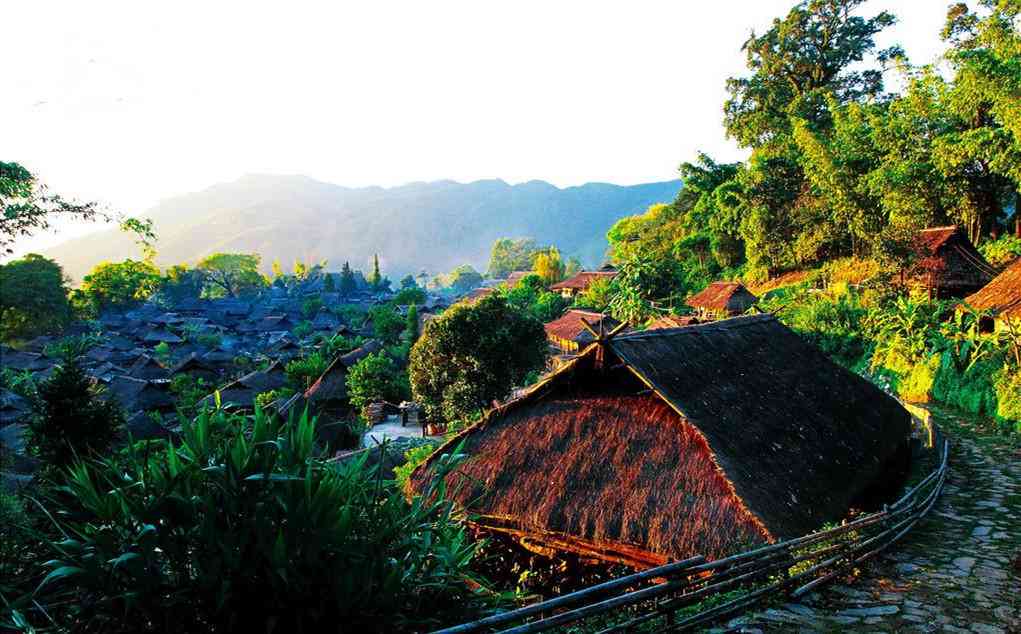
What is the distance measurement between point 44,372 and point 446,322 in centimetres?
3181

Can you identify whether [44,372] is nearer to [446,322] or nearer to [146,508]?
[446,322]

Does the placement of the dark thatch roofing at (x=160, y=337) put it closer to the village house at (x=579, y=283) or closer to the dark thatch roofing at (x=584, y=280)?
the village house at (x=579, y=283)

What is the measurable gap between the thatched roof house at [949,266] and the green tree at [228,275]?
88.5m

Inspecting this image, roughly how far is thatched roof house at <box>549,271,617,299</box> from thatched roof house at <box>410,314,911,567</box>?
3965 cm

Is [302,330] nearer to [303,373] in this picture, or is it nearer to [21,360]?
[21,360]

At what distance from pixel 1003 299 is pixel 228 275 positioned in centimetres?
9582

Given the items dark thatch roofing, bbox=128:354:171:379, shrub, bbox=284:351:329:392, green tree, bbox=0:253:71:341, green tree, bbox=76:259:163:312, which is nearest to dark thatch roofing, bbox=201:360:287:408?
shrub, bbox=284:351:329:392

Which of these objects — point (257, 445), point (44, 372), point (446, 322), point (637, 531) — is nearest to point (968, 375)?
point (637, 531)

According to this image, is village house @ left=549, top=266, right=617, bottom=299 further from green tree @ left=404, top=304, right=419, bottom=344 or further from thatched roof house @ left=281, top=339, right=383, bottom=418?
thatched roof house @ left=281, top=339, right=383, bottom=418

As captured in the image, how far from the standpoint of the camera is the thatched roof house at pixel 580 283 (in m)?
49.9

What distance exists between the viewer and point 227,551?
3078 mm

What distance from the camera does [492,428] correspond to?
8492 millimetres

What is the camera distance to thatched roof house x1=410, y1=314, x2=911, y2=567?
6.34 meters

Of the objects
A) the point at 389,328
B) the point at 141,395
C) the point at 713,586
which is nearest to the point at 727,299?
the point at 389,328
